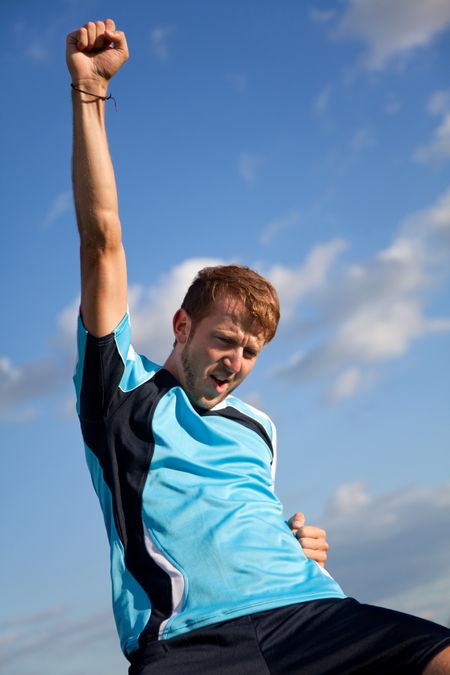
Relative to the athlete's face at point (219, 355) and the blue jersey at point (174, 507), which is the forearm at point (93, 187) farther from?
the athlete's face at point (219, 355)

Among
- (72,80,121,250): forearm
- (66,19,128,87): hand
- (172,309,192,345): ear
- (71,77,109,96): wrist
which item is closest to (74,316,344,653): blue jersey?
(172,309,192,345): ear

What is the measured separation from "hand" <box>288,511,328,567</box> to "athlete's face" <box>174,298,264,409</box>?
940 mm

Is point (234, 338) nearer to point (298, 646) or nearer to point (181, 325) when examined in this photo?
point (181, 325)

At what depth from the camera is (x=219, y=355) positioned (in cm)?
488

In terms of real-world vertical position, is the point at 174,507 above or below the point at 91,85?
below

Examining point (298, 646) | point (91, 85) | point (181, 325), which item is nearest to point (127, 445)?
point (181, 325)

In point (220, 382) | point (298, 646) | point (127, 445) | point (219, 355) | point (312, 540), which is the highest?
point (219, 355)

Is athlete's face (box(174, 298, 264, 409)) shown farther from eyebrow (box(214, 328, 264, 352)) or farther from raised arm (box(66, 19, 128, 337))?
raised arm (box(66, 19, 128, 337))

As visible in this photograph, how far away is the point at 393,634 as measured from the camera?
403 centimetres

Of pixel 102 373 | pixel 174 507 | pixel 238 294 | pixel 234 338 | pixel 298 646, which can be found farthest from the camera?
pixel 238 294

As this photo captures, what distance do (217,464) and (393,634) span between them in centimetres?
134

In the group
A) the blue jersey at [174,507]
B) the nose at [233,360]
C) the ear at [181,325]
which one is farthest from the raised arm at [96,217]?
the nose at [233,360]

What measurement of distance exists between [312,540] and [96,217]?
235cm

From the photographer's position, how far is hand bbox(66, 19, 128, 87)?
4820mm
